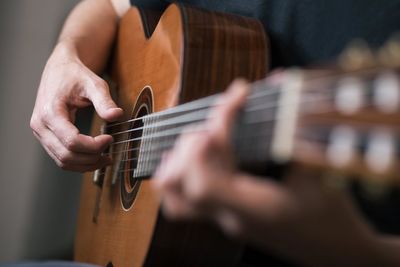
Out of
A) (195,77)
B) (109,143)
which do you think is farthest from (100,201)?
(195,77)

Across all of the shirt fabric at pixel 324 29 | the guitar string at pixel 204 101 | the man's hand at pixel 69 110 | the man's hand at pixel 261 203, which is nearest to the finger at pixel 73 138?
the man's hand at pixel 69 110

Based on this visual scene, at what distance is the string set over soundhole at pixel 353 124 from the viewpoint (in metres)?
0.40

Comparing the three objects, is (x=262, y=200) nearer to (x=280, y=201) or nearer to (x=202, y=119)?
(x=280, y=201)

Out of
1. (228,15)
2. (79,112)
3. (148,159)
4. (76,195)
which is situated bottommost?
(76,195)

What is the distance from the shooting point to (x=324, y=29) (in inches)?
33.1

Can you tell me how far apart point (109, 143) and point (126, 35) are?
12.4 inches

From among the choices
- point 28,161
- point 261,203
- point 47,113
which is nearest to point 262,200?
point 261,203

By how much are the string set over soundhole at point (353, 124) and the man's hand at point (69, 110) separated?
52cm

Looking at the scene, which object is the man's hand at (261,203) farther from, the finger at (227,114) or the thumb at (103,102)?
the thumb at (103,102)

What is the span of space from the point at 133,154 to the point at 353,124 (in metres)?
0.48

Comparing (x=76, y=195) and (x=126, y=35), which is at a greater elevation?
(x=126, y=35)

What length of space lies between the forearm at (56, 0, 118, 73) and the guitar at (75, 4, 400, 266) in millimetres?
38

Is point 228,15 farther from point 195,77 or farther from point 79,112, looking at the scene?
point 79,112

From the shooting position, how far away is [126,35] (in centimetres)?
113
